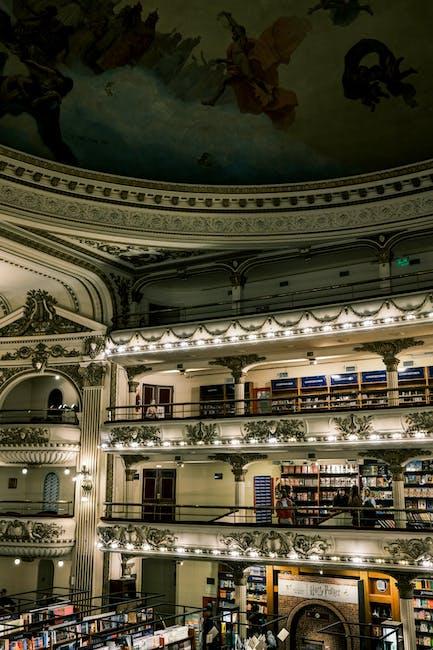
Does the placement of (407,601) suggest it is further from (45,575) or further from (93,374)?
(45,575)

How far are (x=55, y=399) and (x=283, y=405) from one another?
9126 mm

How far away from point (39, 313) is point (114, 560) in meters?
8.99

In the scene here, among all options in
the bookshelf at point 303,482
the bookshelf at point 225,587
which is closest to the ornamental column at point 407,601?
the bookshelf at point 303,482

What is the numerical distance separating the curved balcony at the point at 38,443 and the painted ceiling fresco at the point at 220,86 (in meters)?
8.76

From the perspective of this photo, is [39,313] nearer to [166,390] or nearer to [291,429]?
[166,390]

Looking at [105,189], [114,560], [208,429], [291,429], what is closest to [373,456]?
[291,429]

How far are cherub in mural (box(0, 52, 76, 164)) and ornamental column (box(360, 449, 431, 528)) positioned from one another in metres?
12.7

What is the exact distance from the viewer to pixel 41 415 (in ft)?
88.2

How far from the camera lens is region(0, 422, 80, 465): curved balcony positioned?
2309cm

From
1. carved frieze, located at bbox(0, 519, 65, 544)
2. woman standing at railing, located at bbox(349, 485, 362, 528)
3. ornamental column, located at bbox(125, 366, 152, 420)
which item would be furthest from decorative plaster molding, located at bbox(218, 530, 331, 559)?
ornamental column, located at bbox(125, 366, 152, 420)

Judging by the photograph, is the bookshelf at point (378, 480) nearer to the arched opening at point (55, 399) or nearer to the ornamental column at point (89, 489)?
the ornamental column at point (89, 489)

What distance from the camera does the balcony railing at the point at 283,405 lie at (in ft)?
66.9

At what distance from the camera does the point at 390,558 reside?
1736 cm

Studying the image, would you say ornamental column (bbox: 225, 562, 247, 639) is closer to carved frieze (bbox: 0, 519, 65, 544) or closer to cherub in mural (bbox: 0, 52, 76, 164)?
carved frieze (bbox: 0, 519, 65, 544)
